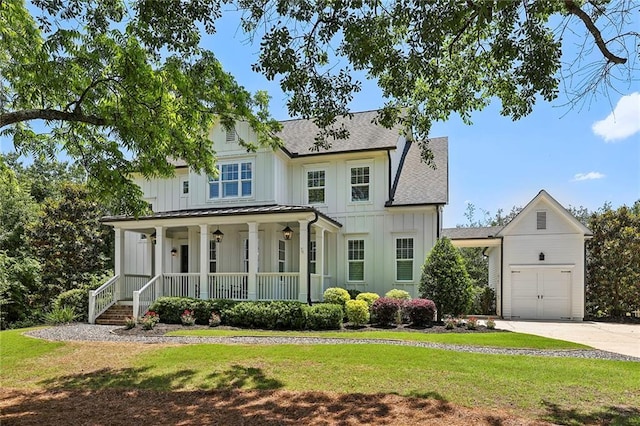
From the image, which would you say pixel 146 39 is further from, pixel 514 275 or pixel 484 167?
pixel 484 167

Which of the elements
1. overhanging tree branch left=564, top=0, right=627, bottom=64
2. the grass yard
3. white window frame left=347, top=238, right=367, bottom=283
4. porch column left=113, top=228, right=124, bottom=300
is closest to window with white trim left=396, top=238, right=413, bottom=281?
white window frame left=347, top=238, right=367, bottom=283

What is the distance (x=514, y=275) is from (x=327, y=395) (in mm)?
14946

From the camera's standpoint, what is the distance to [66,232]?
20.2 m

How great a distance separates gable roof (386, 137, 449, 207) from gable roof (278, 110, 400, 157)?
183cm

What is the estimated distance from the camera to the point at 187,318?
14.2 metres

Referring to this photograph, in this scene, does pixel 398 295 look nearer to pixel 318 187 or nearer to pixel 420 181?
pixel 420 181

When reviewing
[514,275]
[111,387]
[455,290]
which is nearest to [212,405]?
[111,387]

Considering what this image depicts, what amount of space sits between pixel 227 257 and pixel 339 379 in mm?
11989

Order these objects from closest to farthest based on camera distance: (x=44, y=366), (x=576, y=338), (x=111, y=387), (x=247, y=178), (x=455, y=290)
A: 1. (x=111, y=387)
2. (x=44, y=366)
3. (x=576, y=338)
4. (x=455, y=290)
5. (x=247, y=178)

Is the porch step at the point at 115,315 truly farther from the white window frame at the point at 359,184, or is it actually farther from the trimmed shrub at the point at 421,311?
the trimmed shrub at the point at 421,311

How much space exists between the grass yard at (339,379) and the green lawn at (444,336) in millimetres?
1554

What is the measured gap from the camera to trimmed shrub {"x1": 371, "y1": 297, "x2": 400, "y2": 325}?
13.9 m

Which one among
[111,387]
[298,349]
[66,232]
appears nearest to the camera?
[111,387]

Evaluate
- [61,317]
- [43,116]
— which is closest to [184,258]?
[61,317]
